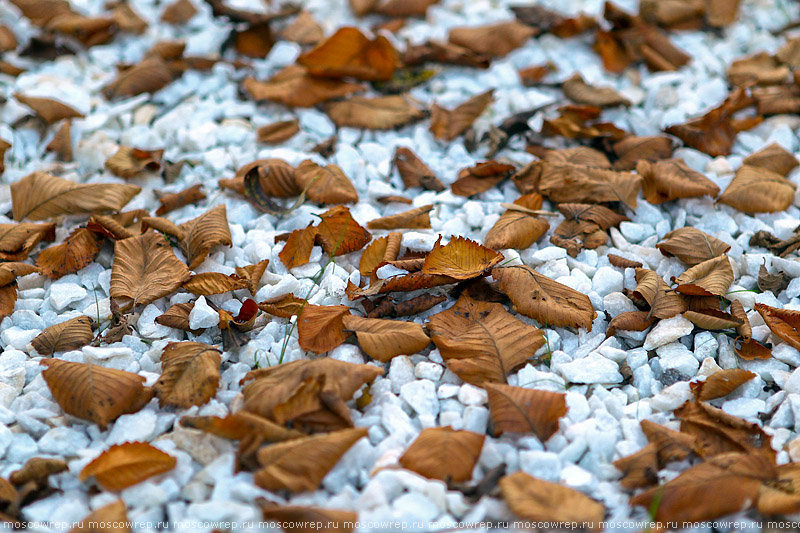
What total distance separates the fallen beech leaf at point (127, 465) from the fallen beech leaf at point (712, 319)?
1.07m

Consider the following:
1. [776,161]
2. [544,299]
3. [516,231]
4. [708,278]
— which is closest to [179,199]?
[516,231]

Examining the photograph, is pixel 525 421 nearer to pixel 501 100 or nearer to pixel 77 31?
pixel 501 100

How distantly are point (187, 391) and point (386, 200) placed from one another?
30.6 inches

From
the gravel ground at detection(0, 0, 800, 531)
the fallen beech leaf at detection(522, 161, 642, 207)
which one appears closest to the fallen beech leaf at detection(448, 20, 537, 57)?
the gravel ground at detection(0, 0, 800, 531)

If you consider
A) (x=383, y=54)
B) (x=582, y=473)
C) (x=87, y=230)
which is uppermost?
(x=383, y=54)

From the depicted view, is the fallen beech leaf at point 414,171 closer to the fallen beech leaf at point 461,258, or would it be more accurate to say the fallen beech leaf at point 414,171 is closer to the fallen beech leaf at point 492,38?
the fallen beech leaf at point 461,258

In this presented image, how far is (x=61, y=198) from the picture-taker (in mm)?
1795

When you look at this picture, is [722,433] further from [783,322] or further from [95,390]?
[95,390]

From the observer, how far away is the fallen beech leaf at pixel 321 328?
140 centimetres

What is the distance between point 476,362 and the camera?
136cm

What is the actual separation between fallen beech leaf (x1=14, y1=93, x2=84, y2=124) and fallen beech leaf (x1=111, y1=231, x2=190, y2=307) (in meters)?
0.71

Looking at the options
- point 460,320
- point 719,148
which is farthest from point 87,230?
point 719,148

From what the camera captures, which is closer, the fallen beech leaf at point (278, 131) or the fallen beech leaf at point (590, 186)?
the fallen beech leaf at point (590, 186)

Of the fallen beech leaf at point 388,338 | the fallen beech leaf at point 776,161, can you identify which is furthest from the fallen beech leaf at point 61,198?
the fallen beech leaf at point 776,161
